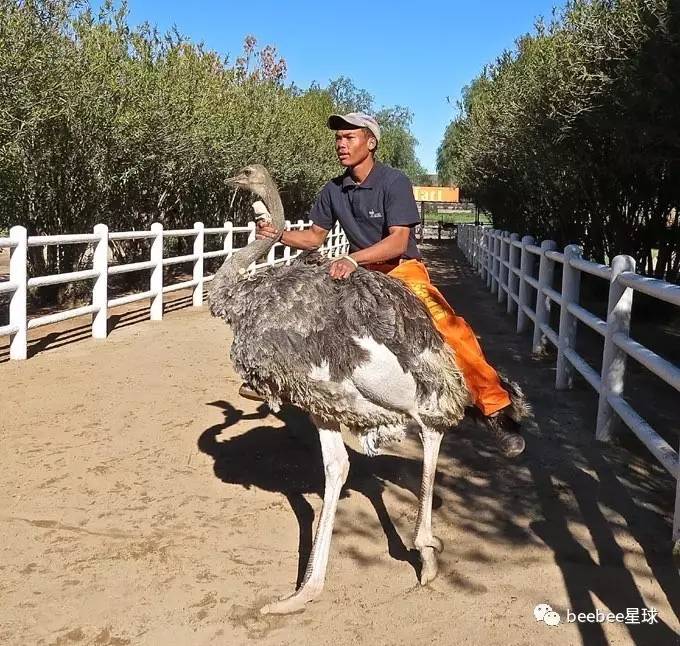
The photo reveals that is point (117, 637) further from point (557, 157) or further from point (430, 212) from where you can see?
point (430, 212)

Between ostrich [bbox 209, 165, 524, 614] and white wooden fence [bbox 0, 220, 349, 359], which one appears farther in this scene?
white wooden fence [bbox 0, 220, 349, 359]

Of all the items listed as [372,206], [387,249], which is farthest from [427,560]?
[372,206]

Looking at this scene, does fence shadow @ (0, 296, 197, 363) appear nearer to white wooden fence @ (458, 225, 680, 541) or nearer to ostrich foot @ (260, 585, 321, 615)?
white wooden fence @ (458, 225, 680, 541)

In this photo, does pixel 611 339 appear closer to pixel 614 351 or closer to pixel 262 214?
pixel 614 351

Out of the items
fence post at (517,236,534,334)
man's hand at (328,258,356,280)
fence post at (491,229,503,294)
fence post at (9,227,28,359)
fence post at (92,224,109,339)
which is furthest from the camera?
fence post at (491,229,503,294)

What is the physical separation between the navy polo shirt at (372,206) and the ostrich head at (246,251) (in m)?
0.38

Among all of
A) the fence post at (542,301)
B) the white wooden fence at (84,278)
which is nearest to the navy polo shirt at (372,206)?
the white wooden fence at (84,278)

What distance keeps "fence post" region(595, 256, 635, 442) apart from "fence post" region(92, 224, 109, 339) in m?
5.98

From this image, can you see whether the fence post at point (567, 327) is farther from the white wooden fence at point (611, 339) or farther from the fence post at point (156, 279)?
the fence post at point (156, 279)

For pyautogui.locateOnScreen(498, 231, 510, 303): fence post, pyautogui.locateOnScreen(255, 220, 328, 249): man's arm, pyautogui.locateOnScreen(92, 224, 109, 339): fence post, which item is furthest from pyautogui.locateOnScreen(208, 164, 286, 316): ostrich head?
pyautogui.locateOnScreen(498, 231, 510, 303): fence post

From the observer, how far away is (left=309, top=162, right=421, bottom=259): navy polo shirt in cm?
389

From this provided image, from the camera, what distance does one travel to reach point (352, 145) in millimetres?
3910

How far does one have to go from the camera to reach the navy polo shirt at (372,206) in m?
3.89

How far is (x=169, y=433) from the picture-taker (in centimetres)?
569
